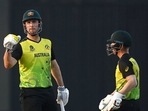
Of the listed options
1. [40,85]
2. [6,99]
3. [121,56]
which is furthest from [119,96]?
A: [6,99]

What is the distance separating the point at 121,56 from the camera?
8.48m

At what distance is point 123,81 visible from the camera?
8422 mm

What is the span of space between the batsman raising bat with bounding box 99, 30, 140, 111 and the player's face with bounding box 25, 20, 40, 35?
2.96 feet

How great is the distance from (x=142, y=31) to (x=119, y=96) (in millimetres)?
5732

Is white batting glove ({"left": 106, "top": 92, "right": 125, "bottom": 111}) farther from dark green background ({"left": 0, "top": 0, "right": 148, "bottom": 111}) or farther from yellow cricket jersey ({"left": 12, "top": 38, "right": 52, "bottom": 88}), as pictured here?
dark green background ({"left": 0, "top": 0, "right": 148, "bottom": 111})

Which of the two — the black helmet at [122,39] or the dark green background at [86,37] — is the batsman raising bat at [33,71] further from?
the dark green background at [86,37]

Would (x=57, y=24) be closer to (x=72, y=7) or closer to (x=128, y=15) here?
(x=72, y=7)

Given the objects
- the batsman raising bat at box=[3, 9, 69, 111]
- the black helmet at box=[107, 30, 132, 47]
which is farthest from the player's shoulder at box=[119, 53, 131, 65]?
the batsman raising bat at box=[3, 9, 69, 111]

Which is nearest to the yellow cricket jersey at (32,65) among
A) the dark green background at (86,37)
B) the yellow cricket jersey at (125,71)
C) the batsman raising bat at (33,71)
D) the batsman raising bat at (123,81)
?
the batsman raising bat at (33,71)

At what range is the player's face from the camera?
894cm

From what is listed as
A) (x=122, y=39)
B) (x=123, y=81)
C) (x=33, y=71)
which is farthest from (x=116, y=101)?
(x=33, y=71)

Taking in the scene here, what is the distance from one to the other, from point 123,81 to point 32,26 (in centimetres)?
129

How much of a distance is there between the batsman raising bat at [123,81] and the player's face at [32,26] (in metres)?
0.90

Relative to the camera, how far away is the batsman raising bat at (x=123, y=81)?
8258mm
